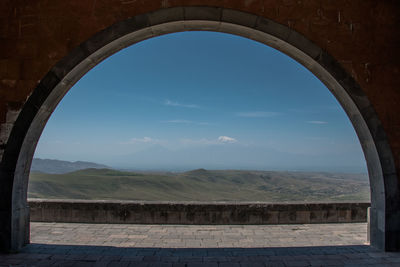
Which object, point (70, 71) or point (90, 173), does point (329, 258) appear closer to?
point (70, 71)

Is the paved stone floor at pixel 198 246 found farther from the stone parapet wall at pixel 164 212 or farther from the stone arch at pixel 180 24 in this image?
the stone arch at pixel 180 24

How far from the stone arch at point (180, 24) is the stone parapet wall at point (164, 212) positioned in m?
1.66

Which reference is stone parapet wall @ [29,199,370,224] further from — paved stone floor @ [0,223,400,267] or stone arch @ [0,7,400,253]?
stone arch @ [0,7,400,253]

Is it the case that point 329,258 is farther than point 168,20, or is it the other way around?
point 168,20

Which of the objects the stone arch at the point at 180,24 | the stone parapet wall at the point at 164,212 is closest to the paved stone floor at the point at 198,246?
the stone parapet wall at the point at 164,212

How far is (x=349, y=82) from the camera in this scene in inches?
147

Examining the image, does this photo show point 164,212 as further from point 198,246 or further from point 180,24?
point 180,24

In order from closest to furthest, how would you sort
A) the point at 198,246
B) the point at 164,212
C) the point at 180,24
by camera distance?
the point at 180,24 → the point at 198,246 → the point at 164,212

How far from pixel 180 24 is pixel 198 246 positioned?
12.6 feet

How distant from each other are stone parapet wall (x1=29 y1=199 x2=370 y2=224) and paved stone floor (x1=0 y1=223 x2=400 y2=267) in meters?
0.21

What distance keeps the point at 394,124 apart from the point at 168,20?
3.99m

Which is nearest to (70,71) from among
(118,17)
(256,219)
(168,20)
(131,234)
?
(118,17)

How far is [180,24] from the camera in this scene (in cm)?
391

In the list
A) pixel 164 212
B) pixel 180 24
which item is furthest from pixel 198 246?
pixel 180 24
